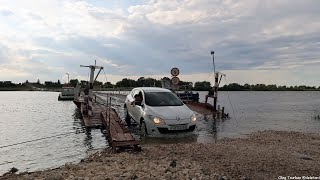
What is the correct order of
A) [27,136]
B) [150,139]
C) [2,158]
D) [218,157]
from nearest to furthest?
1. [218,157]
2. [2,158]
3. [150,139]
4. [27,136]

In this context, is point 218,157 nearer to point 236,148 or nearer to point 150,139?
point 236,148

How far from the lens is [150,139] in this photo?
40.5 ft

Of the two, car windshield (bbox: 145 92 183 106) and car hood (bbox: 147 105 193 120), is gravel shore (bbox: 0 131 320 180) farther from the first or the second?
car windshield (bbox: 145 92 183 106)

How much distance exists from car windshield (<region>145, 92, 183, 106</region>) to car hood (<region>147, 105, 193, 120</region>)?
0.51m

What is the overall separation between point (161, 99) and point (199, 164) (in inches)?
255

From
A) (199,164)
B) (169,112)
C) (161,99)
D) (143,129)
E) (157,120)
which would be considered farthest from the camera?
(161,99)

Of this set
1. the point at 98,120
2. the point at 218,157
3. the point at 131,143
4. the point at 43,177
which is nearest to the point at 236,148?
the point at 218,157

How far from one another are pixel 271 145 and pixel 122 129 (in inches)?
207

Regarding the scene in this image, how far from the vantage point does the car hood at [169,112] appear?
12398mm

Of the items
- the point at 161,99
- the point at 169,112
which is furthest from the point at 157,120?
the point at 161,99

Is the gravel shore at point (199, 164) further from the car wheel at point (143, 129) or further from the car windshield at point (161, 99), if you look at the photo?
the car windshield at point (161, 99)

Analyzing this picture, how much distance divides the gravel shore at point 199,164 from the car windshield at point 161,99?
12.1ft

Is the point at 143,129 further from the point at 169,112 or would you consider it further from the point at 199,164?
the point at 199,164

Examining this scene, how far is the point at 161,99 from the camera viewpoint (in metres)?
14.0
